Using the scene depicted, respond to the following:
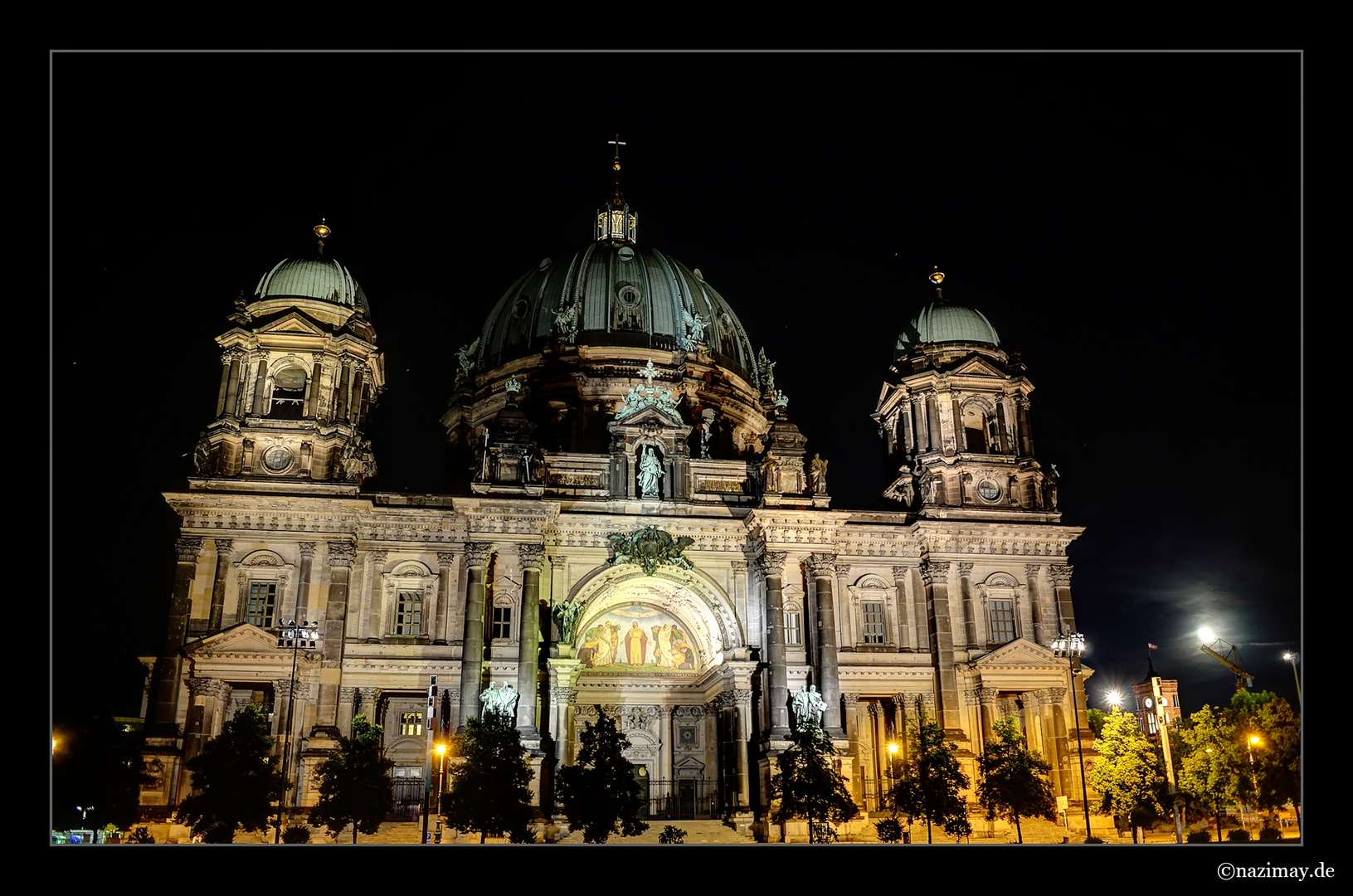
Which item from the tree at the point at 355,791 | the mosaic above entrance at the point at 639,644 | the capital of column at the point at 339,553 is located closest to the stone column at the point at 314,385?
the capital of column at the point at 339,553

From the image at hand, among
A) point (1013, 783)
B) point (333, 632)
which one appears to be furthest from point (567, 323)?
point (1013, 783)

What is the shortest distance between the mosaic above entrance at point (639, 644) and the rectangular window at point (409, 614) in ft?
28.3

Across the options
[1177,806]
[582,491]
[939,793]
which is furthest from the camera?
[582,491]

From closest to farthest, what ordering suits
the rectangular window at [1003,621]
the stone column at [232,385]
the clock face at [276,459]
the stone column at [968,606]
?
the clock face at [276,459] < the stone column at [968,606] < the stone column at [232,385] < the rectangular window at [1003,621]

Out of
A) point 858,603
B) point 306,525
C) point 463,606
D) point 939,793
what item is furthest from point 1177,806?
point 306,525

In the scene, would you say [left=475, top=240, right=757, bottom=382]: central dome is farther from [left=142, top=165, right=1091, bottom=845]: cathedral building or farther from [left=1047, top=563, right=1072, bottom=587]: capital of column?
[left=1047, top=563, right=1072, bottom=587]: capital of column

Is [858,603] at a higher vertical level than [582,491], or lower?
lower

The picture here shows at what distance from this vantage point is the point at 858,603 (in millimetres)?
53875

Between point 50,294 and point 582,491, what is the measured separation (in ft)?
110

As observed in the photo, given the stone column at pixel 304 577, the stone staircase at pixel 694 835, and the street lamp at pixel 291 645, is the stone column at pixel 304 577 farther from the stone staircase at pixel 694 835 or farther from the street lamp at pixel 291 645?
the stone staircase at pixel 694 835

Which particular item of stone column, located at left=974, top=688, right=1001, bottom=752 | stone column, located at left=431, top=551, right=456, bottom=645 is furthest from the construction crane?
stone column, located at left=431, top=551, right=456, bottom=645

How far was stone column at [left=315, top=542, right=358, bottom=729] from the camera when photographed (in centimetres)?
4744

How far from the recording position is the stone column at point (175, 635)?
4600 cm
